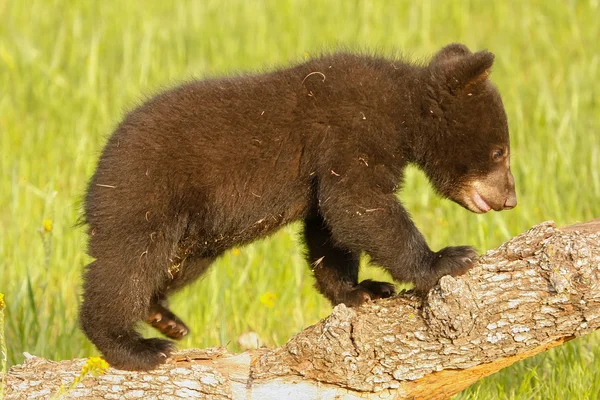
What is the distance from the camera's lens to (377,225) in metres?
4.89

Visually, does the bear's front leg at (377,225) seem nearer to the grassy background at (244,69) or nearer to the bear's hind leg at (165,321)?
the grassy background at (244,69)

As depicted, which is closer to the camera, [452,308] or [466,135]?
[452,308]

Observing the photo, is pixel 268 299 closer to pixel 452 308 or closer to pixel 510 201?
pixel 510 201

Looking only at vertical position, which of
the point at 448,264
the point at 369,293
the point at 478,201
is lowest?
the point at 369,293

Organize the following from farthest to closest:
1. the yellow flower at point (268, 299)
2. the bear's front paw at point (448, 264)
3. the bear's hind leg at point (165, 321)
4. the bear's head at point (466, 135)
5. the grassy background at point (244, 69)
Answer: the yellow flower at point (268, 299) → the grassy background at point (244, 69) → the bear's hind leg at point (165, 321) → the bear's head at point (466, 135) → the bear's front paw at point (448, 264)

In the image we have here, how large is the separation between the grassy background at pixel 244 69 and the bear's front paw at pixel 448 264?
113 cm

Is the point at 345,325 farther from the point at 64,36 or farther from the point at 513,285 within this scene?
the point at 64,36

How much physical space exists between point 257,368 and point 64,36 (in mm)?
7272

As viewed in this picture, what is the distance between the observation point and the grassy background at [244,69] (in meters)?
6.69

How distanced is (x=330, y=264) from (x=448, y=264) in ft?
3.52

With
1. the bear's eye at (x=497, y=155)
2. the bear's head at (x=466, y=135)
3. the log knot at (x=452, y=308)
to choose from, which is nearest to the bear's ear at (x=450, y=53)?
the bear's head at (x=466, y=135)

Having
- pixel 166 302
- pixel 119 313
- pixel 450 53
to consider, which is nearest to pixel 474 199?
pixel 450 53

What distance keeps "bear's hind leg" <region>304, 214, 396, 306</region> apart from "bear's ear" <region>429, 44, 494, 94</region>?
3.53 feet

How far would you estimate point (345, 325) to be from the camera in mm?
4574
